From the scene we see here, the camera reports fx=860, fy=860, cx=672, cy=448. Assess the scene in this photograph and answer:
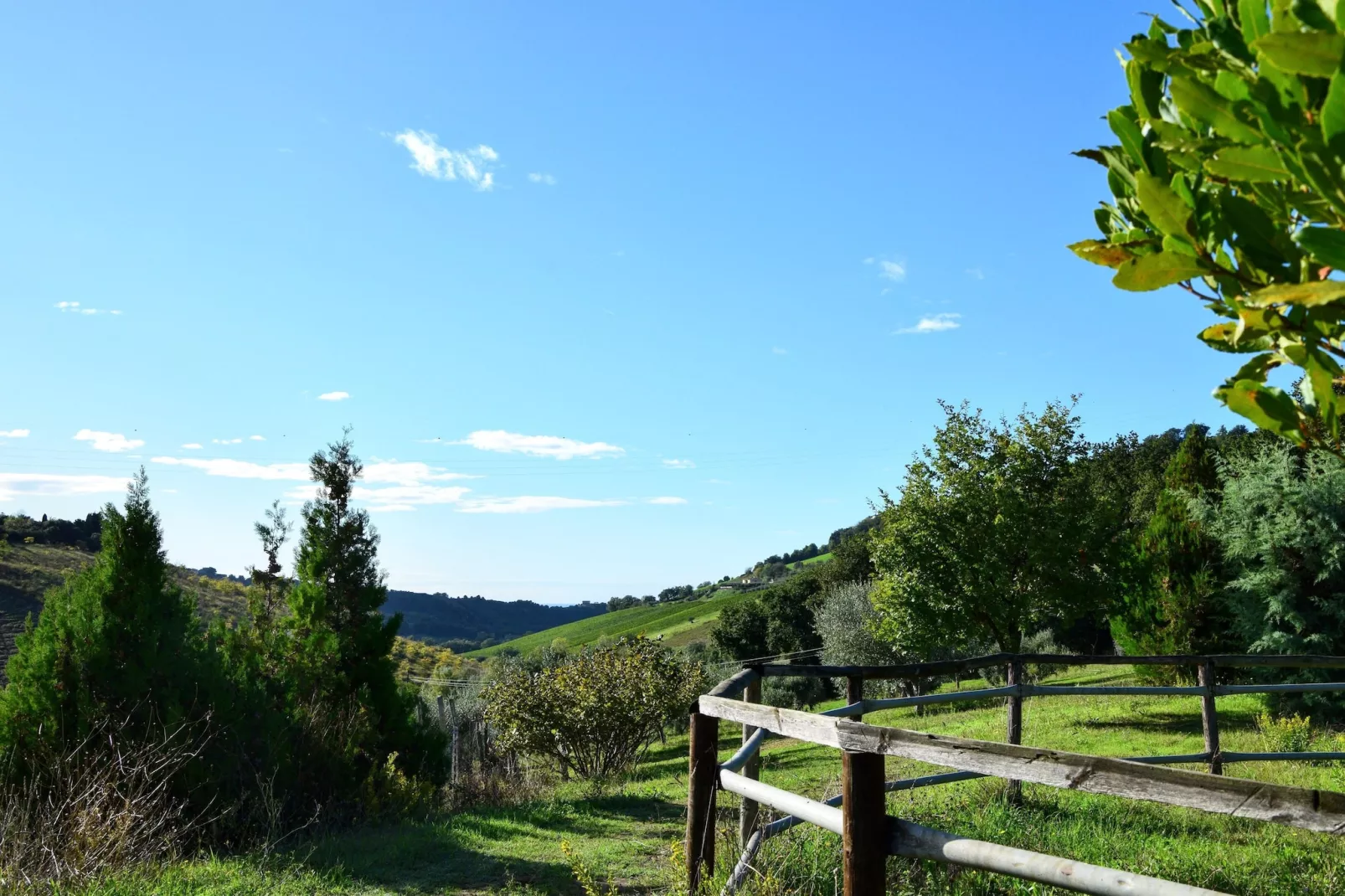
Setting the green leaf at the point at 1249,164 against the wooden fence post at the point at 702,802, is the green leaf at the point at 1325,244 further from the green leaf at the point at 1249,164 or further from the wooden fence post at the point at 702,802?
the wooden fence post at the point at 702,802

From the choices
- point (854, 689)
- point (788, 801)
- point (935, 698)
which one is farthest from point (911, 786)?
point (788, 801)

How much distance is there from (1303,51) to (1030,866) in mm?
2176

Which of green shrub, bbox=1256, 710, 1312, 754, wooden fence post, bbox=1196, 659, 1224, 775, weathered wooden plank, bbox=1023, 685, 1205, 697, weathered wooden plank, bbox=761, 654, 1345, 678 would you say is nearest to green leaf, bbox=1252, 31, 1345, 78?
weathered wooden plank, bbox=761, 654, 1345, 678

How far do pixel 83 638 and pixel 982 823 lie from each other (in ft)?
27.3

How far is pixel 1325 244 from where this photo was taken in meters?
1.40

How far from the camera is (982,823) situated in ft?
17.1

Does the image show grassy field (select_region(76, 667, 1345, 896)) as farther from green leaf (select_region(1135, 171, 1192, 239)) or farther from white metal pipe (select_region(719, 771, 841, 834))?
green leaf (select_region(1135, 171, 1192, 239))

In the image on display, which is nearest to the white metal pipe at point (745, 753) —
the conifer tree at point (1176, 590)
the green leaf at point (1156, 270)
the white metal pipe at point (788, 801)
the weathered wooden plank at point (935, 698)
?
the white metal pipe at point (788, 801)

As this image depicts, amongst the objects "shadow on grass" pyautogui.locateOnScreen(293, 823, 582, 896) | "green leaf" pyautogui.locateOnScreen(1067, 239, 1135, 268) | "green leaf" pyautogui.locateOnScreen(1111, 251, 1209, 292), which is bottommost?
"shadow on grass" pyautogui.locateOnScreen(293, 823, 582, 896)

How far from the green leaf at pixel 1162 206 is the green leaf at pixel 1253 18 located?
0.26 metres

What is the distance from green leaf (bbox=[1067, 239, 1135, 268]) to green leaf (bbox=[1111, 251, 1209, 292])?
Result: 32 centimetres

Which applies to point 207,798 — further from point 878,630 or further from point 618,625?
point 618,625

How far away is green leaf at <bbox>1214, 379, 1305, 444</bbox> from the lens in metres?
1.84

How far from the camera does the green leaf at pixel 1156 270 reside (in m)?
1.67
